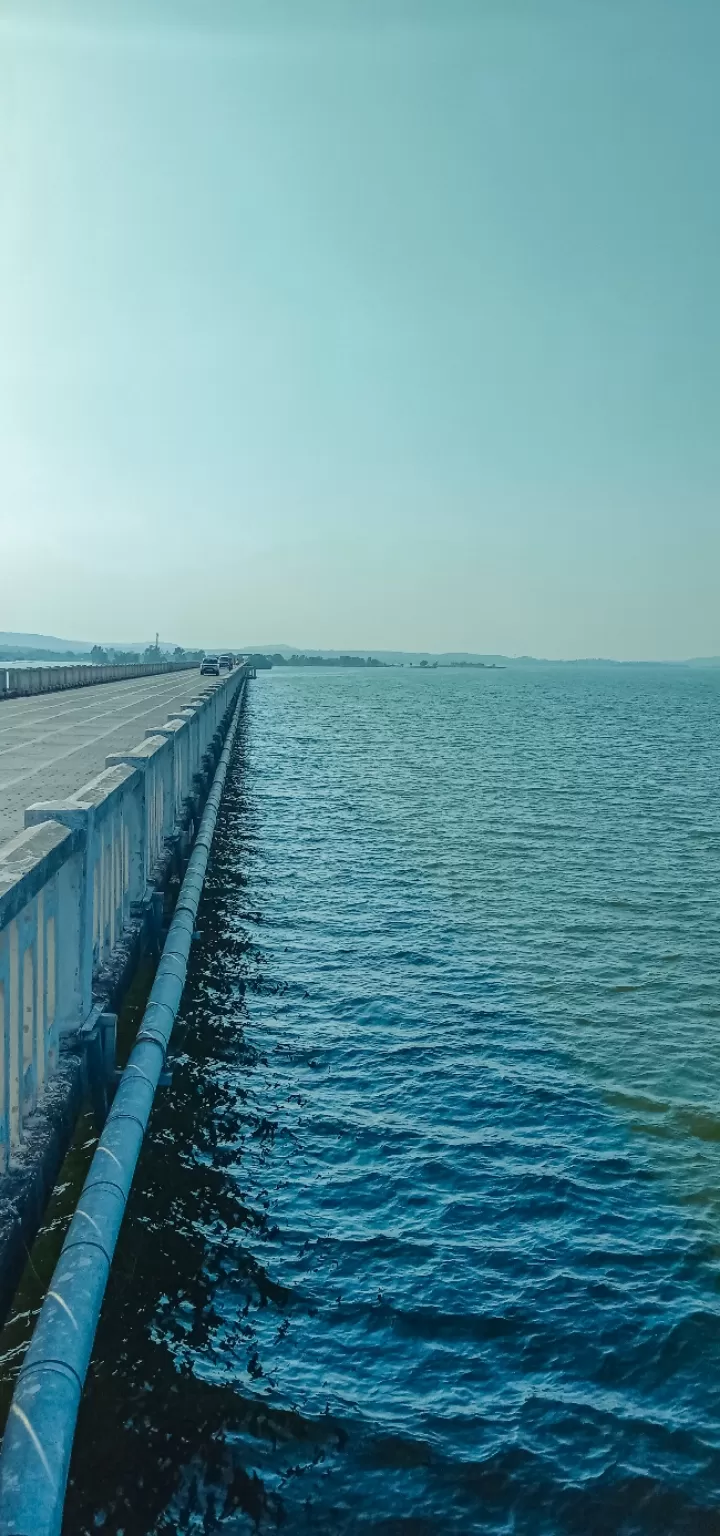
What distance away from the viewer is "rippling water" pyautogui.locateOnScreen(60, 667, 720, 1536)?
712cm

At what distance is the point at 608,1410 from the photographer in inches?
318

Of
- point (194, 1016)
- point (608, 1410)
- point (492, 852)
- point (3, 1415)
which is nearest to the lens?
point (3, 1415)

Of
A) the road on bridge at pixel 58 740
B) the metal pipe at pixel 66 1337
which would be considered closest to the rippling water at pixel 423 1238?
the metal pipe at pixel 66 1337

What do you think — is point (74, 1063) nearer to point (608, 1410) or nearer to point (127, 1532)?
point (127, 1532)

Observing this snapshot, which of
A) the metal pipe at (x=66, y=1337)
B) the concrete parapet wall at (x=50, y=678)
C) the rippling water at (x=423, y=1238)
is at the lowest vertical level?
the rippling water at (x=423, y=1238)

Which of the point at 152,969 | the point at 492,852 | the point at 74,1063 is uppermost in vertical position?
the point at 74,1063

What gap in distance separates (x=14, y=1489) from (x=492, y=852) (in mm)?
27992

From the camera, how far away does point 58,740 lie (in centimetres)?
2392

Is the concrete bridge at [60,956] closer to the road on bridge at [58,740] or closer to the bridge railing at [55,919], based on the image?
the bridge railing at [55,919]

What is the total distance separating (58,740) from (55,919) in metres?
17.6

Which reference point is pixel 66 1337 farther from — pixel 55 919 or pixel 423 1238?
pixel 423 1238

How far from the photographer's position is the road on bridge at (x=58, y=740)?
47.1 feet

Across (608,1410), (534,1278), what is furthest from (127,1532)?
(534,1278)

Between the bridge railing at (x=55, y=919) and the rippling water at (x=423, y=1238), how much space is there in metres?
2.35
